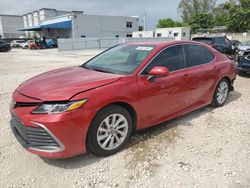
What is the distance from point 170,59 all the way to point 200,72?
743 mm

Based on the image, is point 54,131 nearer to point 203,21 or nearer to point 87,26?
point 87,26

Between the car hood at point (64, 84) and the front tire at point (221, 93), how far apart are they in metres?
2.58

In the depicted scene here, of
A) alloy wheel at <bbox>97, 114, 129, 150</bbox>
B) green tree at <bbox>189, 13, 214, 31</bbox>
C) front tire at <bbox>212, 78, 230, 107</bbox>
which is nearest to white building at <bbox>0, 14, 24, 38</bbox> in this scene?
green tree at <bbox>189, 13, 214, 31</bbox>

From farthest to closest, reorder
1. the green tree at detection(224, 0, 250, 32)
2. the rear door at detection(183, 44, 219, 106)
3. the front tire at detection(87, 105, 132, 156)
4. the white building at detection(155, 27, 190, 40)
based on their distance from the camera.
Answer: the white building at detection(155, 27, 190, 40) < the green tree at detection(224, 0, 250, 32) < the rear door at detection(183, 44, 219, 106) < the front tire at detection(87, 105, 132, 156)

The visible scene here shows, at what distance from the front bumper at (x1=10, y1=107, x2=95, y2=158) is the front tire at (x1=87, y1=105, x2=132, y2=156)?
0.12 meters

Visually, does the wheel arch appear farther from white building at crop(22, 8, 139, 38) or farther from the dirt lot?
white building at crop(22, 8, 139, 38)

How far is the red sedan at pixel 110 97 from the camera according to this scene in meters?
2.72

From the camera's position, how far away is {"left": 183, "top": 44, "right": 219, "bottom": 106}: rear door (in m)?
4.15

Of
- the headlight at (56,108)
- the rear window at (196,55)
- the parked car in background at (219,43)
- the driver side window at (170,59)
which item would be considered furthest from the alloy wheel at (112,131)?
the parked car in background at (219,43)

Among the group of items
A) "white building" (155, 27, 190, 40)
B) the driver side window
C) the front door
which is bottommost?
the front door

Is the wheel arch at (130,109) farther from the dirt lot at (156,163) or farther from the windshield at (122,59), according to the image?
the windshield at (122,59)

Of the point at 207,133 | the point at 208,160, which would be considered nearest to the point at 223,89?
the point at 207,133

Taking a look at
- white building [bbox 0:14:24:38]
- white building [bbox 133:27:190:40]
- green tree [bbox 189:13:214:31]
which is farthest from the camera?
white building [bbox 0:14:24:38]

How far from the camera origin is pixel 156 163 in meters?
3.07
